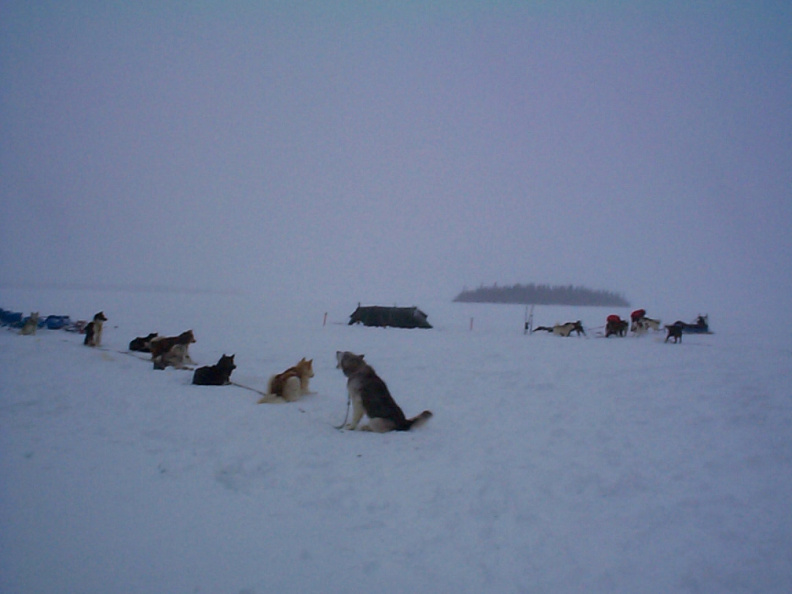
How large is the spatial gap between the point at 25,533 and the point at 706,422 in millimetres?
8560

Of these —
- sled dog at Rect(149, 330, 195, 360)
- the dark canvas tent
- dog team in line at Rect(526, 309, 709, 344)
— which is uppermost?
dog team in line at Rect(526, 309, 709, 344)

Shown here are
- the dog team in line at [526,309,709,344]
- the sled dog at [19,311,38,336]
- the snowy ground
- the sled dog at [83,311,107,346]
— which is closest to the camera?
the snowy ground

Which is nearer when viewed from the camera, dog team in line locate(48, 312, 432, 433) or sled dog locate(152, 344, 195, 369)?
dog team in line locate(48, 312, 432, 433)

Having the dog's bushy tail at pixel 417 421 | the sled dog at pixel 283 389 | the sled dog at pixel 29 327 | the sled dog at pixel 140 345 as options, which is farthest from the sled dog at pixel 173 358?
the sled dog at pixel 29 327

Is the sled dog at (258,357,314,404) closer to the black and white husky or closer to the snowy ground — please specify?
the snowy ground

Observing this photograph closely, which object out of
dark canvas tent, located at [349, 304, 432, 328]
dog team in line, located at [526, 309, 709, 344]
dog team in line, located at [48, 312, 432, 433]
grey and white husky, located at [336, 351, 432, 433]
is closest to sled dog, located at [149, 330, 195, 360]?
dog team in line, located at [48, 312, 432, 433]

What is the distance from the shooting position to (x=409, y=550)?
136 inches

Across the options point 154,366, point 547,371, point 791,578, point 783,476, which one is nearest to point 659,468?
point 783,476

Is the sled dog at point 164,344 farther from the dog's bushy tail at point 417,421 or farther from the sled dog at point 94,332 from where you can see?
the dog's bushy tail at point 417,421

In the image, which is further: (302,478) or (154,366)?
(154,366)

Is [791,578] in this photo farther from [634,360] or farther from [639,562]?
[634,360]

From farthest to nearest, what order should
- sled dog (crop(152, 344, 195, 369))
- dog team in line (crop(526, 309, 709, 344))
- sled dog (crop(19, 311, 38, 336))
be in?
dog team in line (crop(526, 309, 709, 344)) → sled dog (crop(19, 311, 38, 336)) → sled dog (crop(152, 344, 195, 369))

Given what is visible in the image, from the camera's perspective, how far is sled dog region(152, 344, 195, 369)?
10.3 meters

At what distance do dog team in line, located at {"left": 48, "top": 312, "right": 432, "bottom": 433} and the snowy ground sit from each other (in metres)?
0.28
